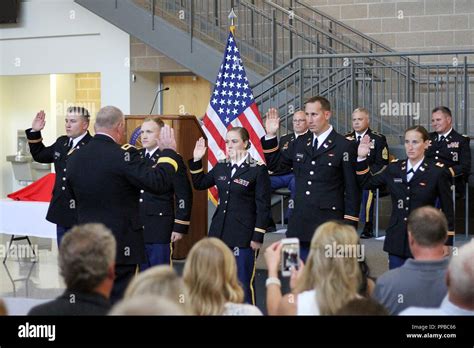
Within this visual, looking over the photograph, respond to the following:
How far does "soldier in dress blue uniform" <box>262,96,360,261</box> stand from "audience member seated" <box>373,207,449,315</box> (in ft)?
7.46

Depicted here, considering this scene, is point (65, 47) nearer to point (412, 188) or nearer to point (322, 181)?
point (322, 181)

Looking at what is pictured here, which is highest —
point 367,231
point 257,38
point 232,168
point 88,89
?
point 257,38

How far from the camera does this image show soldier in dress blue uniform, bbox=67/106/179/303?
5254 mm

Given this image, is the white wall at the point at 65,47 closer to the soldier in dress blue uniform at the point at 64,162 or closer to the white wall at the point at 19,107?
the white wall at the point at 19,107

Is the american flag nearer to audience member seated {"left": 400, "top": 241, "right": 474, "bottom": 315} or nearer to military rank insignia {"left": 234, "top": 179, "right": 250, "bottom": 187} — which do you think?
military rank insignia {"left": 234, "top": 179, "right": 250, "bottom": 187}

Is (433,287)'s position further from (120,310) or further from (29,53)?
(29,53)

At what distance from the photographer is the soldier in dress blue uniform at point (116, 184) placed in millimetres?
5254

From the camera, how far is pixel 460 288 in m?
3.34

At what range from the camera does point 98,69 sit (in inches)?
516

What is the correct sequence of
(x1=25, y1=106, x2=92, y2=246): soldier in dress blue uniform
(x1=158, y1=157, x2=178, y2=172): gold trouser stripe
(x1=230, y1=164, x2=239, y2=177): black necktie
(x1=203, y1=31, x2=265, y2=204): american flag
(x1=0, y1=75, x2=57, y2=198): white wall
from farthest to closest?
(x1=0, y1=75, x2=57, y2=198): white wall, (x1=203, y1=31, x2=265, y2=204): american flag, (x1=25, y1=106, x2=92, y2=246): soldier in dress blue uniform, (x1=230, y1=164, x2=239, y2=177): black necktie, (x1=158, y1=157, x2=178, y2=172): gold trouser stripe

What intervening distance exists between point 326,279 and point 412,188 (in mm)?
2527

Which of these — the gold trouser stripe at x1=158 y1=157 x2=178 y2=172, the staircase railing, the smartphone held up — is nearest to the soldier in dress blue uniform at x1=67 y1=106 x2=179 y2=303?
the gold trouser stripe at x1=158 y1=157 x2=178 y2=172

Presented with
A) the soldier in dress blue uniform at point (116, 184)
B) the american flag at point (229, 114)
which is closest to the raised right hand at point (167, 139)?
the soldier in dress blue uniform at point (116, 184)

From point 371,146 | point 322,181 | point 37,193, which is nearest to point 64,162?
point 322,181
